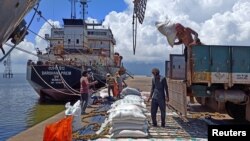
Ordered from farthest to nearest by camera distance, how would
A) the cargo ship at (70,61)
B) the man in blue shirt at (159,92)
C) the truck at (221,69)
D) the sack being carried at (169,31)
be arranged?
1. the cargo ship at (70,61)
2. the sack being carried at (169,31)
3. the man in blue shirt at (159,92)
4. the truck at (221,69)

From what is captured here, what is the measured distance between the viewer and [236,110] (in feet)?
39.7

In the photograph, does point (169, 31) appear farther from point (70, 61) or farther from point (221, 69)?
point (70, 61)

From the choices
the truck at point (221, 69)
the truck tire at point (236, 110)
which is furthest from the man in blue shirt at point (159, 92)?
the truck tire at point (236, 110)

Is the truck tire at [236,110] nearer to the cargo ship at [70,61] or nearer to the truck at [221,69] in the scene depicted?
the truck at [221,69]

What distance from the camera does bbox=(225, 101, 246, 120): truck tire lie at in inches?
467

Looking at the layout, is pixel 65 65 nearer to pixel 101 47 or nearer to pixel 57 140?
pixel 101 47

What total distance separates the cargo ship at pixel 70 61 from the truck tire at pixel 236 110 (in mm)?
8441

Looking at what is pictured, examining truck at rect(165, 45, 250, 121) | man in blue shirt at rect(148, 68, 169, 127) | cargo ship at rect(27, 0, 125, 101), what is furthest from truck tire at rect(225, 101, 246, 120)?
cargo ship at rect(27, 0, 125, 101)

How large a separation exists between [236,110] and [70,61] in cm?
1858

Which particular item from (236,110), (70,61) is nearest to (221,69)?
(236,110)

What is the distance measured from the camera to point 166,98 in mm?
10836

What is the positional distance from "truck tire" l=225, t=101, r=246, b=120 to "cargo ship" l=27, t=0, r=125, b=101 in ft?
27.7

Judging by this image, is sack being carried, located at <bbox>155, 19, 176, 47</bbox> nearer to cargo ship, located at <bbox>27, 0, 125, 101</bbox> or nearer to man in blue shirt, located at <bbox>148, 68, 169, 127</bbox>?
man in blue shirt, located at <bbox>148, 68, 169, 127</bbox>

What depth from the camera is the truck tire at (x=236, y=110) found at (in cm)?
1186
